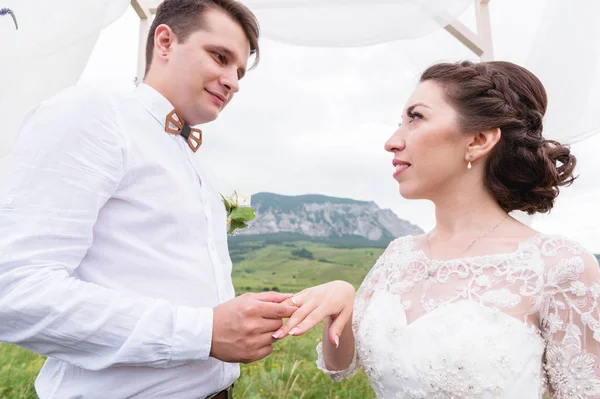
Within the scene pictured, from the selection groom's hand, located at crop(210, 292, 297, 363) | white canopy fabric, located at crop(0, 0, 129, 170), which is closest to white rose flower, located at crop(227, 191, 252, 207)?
white canopy fabric, located at crop(0, 0, 129, 170)

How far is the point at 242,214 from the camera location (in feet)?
7.32

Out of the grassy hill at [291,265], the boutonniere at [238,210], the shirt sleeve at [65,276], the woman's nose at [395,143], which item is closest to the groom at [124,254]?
the shirt sleeve at [65,276]

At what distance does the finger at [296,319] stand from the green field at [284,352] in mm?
1450

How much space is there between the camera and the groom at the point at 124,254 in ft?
3.29

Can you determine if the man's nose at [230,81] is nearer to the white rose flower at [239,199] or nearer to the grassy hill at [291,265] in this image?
the white rose flower at [239,199]

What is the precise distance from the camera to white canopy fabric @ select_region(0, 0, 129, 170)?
2.01 metres

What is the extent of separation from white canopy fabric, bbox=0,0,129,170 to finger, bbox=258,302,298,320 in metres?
1.56

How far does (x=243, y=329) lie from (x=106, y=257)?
1.30 feet

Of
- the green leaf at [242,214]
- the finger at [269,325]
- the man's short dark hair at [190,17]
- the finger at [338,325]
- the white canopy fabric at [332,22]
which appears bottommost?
the green leaf at [242,214]

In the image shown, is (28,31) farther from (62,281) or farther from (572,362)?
(572,362)

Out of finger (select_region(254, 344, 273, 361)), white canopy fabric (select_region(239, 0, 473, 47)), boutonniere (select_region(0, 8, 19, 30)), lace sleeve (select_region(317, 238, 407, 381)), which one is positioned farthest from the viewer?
white canopy fabric (select_region(239, 0, 473, 47))

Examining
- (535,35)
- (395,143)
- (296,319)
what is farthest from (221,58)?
(535,35)

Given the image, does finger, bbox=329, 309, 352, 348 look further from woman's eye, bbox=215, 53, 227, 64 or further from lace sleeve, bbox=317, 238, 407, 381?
woman's eye, bbox=215, 53, 227, 64

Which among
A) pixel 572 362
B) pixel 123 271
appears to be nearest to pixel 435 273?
pixel 572 362
